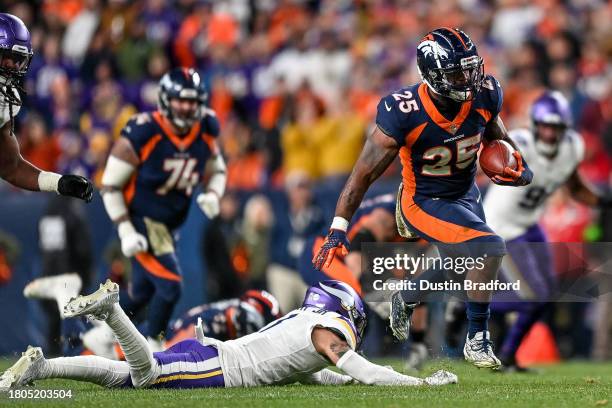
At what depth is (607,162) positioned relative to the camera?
11461 millimetres

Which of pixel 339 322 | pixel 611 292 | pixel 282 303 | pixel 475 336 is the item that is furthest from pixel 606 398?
pixel 282 303

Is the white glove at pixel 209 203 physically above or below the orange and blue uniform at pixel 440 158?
below

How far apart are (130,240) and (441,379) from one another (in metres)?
2.73

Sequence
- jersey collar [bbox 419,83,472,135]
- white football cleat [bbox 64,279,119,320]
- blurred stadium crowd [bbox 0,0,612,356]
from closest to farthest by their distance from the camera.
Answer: white football cleat [bbox 64,279,119,320] < jersey collar [bbox 419,83,472,135] < blurred stadium crowd [bbox 0,0,612,356]

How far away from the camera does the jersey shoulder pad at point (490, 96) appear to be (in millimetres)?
6930

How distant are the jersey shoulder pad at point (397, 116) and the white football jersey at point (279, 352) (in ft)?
3.54

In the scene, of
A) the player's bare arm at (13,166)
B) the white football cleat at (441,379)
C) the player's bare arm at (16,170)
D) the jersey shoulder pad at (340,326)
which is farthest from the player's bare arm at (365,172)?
the player's bare arm at (13,166)

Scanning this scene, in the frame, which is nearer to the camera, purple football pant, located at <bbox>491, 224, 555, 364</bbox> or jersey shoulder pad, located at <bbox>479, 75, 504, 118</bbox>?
jersey shoulder pad, located at <bbox>479, 75, 504, 118</bbox>

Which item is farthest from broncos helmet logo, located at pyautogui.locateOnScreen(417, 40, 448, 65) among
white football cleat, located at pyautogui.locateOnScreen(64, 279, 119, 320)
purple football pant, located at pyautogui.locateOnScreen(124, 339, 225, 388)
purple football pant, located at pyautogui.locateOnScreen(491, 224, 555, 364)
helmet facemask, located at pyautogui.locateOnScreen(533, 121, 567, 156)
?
helmet facemask, located at pyautogui.locateOnScreen(533, 121, 567, 156)

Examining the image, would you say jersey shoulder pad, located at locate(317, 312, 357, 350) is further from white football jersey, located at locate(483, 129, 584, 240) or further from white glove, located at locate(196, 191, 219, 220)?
white football jersey, located at locate(483, 129, 584, 240)

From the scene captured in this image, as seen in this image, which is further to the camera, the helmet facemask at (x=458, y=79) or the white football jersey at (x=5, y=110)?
the white football jersey at (x=5, y=110)

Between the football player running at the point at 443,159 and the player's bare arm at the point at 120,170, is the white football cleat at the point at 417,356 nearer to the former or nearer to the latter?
the football player running at the point at 443,159

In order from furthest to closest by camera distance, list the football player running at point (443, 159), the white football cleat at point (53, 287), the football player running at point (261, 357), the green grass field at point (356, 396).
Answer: the white football cleat at point (53, 287) < the football player running at point (443, 159) < the football player running at point (261, 357) < the green grass field at point (356, 396)

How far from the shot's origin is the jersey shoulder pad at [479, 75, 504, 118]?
273 inches
